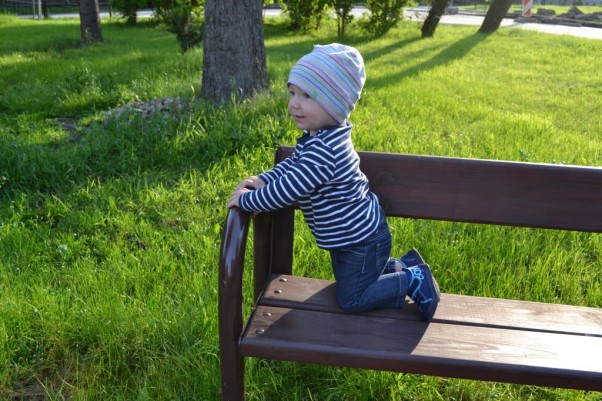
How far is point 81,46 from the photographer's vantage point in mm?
12398

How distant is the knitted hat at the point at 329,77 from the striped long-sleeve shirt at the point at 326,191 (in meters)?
0.11

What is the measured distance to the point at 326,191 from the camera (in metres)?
2.15

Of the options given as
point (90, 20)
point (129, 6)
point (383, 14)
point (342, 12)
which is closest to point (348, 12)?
point (342, 12)

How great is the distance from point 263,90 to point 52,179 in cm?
243

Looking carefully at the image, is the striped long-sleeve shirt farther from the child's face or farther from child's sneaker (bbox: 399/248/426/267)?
child's sneaker (bbox: 399/248/426/267)

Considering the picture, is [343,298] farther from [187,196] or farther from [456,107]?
[456,107]

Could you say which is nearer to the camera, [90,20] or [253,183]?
[253,183]

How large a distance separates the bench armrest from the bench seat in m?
0.05

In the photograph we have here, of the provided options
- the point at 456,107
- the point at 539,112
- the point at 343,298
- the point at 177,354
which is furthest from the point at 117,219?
the point at 539,112

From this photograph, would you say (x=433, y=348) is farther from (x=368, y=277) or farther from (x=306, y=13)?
(x=306, y=13)

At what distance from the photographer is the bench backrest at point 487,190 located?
7.53 feet

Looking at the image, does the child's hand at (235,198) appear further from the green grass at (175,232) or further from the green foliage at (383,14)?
the green foliage at (383,14)

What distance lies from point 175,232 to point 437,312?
1892 mm

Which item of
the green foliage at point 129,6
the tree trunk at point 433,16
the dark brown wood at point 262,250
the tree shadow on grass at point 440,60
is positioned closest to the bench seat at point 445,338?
the dark brown wood at point 262,250
